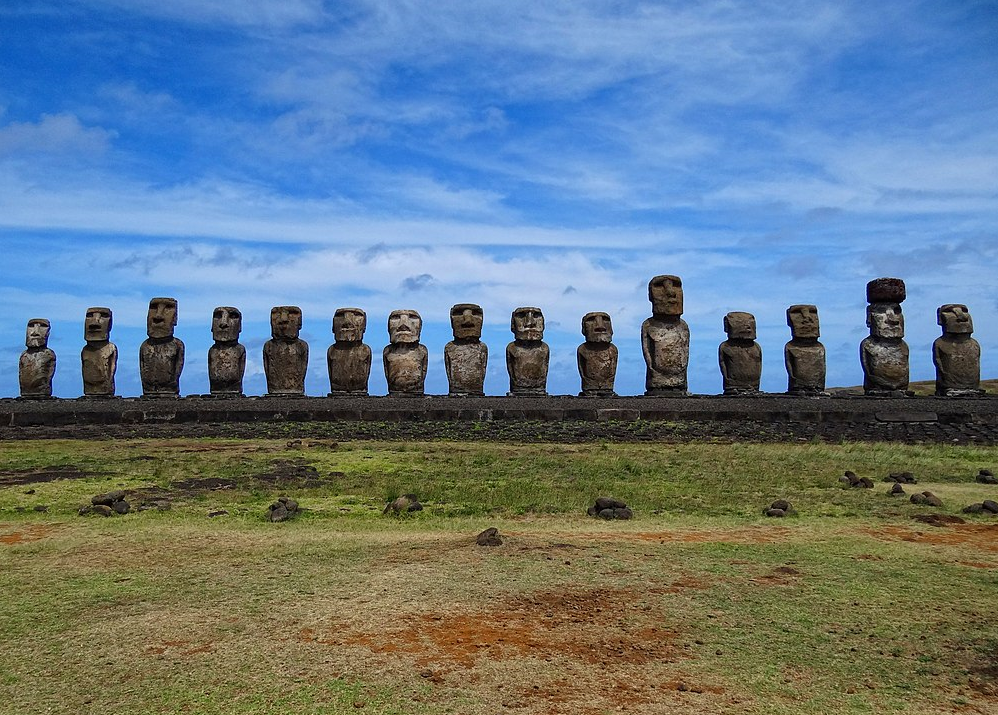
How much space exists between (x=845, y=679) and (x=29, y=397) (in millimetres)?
21002

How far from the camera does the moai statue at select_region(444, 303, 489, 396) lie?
19375mm

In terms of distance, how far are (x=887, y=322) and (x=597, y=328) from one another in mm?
6200

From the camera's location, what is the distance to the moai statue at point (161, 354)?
2009cm

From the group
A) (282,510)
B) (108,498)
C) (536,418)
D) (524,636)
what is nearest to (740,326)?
(536,418)

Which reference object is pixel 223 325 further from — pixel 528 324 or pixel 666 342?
pixel 666 342

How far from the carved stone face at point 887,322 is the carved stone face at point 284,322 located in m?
12.7

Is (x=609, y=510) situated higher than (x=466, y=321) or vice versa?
(x=466, y=321)

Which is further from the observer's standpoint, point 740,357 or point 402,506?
point 740,357

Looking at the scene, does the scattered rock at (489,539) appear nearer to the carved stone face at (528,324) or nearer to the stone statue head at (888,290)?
the carved stone face at (528,324)

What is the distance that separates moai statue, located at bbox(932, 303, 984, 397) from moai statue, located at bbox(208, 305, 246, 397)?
50.5 ft

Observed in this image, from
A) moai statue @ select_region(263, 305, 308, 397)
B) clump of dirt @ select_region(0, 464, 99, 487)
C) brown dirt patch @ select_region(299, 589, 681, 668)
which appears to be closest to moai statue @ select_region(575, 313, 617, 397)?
moai statue @ select_region(263, 305, 308, 397)

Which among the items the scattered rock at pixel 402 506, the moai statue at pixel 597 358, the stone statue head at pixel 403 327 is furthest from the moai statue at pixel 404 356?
the scattered rock at pixel 402 506

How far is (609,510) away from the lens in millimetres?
7785

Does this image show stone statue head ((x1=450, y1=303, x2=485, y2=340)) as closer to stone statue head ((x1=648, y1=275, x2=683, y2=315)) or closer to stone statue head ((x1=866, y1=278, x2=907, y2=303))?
stone statue head ((x1=648, y1=275, x2=683, y2=315))
